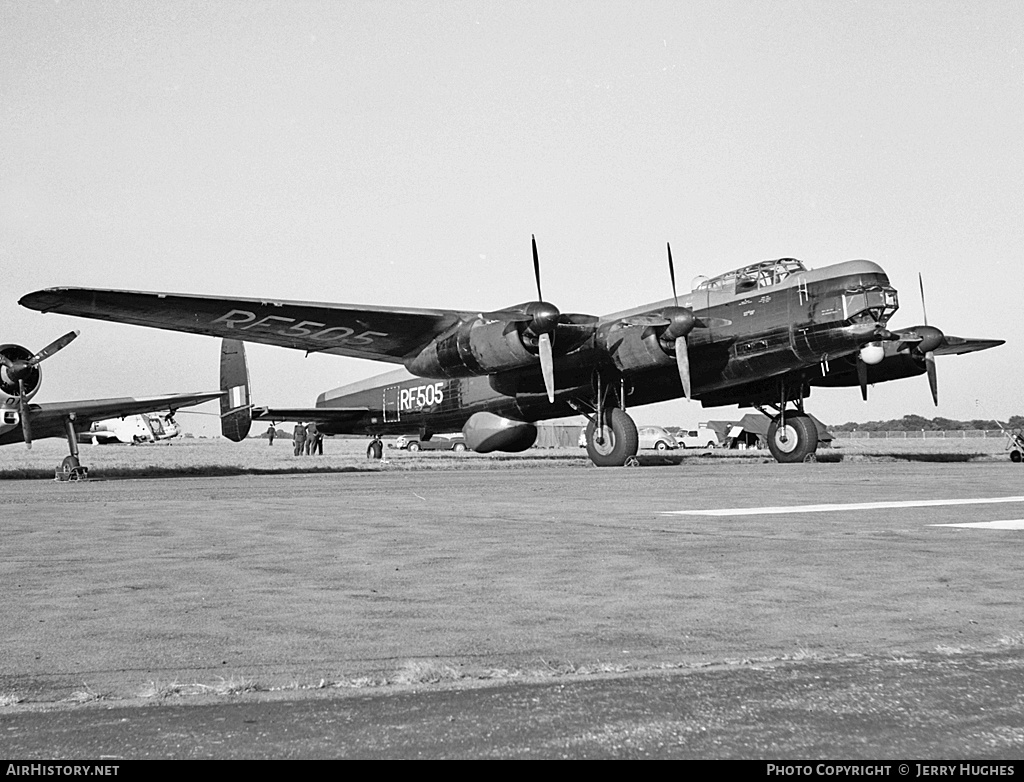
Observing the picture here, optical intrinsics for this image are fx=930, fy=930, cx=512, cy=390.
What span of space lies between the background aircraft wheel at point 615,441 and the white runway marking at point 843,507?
16.0 meters

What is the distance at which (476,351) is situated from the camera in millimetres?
26156

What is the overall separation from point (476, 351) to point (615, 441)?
5.82 meters

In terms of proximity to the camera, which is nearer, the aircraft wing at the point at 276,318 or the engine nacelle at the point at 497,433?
the aircraft wing at the point at 276,318

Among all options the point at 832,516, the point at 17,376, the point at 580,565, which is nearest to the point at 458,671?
the point at 580,565

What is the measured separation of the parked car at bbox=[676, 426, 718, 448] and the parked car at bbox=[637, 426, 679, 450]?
7675 millimetres

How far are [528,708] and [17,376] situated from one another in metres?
24.6

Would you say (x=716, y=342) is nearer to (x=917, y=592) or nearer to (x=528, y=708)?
(x=917, y=592)

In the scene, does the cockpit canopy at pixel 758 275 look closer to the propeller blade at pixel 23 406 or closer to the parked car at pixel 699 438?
the propeller blade at pixel 23 406

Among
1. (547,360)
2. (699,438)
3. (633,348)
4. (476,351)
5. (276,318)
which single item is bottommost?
(699,438)
